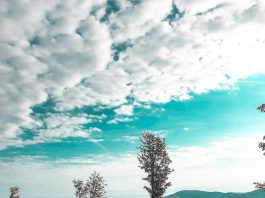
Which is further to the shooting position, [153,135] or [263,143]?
[153,135]

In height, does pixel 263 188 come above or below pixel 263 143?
below

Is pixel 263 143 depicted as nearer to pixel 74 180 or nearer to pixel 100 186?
pixel 100 186

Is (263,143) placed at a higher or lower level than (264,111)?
lower

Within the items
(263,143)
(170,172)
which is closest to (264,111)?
(263,143)

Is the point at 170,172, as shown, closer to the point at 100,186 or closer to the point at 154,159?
the point at 154,159

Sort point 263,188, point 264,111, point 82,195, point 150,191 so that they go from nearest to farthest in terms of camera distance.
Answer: point 263,188, point 264,111, point 150,191, point 82,195

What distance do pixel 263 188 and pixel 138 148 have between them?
120 feet

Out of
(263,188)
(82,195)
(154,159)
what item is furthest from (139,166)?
(82,195)

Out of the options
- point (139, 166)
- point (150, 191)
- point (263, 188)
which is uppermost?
point (139, 166)

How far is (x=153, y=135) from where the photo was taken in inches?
2537

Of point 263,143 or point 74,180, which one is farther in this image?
point 74,180

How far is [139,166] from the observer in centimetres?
6275

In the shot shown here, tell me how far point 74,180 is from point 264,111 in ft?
289

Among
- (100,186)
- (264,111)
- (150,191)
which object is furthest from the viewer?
(100,186)
